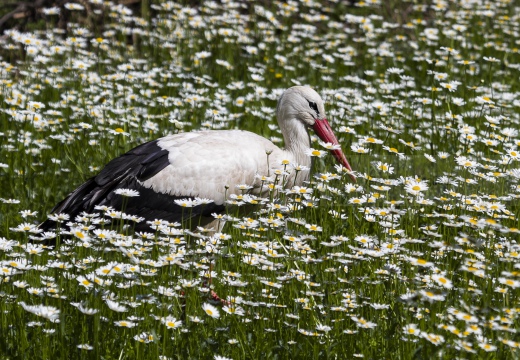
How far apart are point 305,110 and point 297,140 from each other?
225mm

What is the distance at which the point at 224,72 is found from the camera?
353 inches

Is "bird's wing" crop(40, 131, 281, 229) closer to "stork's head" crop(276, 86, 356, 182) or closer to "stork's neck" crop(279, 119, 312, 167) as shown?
"stork's neck" crop(279, 119, 312, 167)

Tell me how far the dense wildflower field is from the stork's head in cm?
42

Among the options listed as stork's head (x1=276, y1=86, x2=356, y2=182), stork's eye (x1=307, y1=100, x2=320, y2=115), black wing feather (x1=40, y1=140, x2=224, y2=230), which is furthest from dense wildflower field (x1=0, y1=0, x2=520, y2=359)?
stork's eye (x1=307, y1=100, x2=320, y2=115)

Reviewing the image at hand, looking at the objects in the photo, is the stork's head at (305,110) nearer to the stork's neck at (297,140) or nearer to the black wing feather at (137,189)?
the stork's neck at (297,140)

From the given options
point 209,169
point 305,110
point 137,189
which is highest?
point 305,110

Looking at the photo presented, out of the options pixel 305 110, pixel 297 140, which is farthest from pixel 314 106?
pixel 297 140

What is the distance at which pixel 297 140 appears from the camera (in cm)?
632

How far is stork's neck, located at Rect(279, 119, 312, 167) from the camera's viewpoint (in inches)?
248

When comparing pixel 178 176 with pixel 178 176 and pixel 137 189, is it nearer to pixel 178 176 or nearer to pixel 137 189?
pixel 178 176

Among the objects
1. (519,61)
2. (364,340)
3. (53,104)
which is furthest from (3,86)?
(519,61)

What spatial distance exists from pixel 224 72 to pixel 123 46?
1.30 m

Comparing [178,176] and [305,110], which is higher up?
[305,110]

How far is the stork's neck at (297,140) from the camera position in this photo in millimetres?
6297
